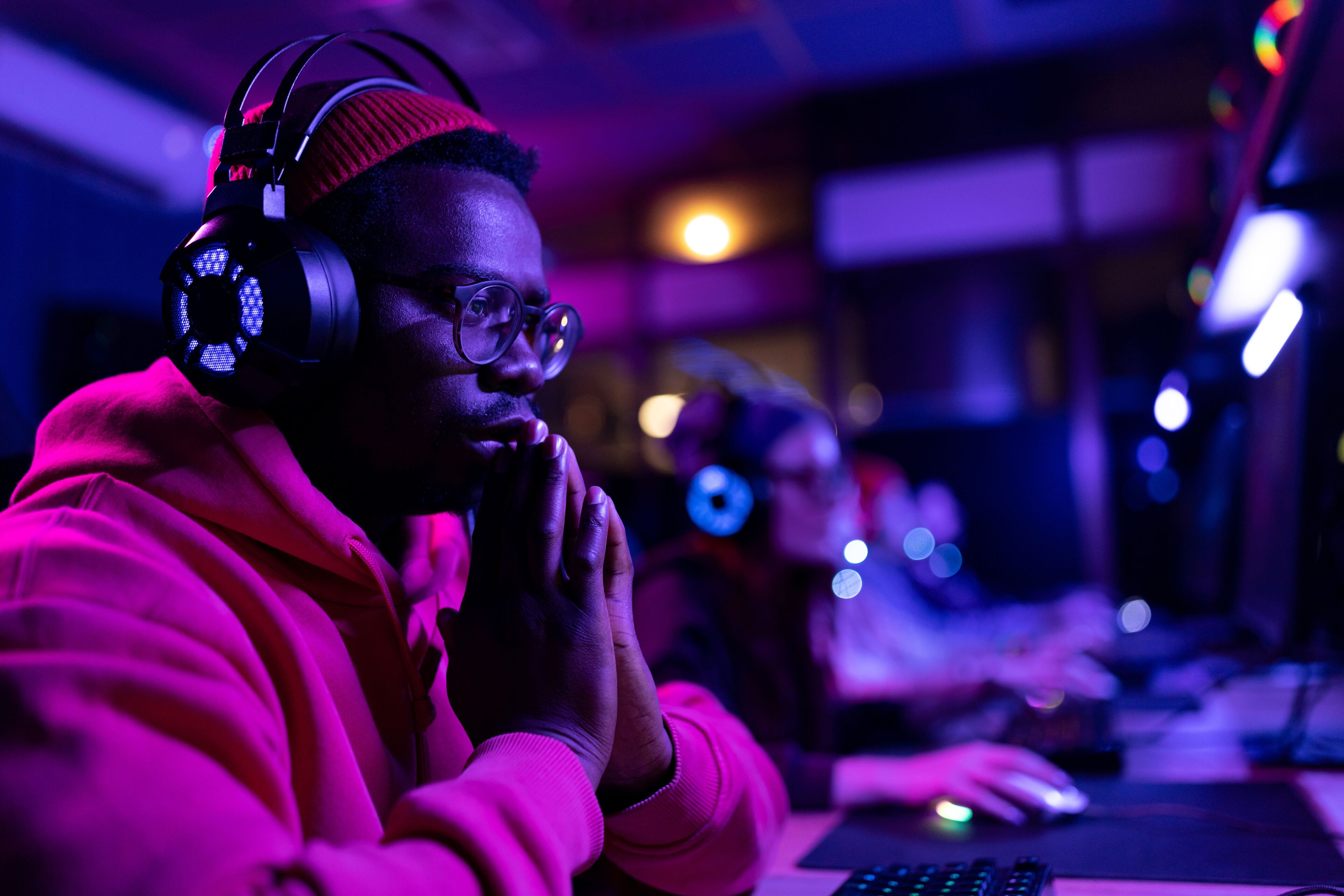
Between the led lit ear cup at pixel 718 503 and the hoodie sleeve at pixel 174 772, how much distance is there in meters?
1.03

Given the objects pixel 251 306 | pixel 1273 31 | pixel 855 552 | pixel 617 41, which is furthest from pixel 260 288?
pixel 617 41

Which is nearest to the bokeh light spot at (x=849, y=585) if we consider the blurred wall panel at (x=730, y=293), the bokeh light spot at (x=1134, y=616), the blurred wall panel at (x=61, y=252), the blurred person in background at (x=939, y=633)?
the blurred person in background at (x=939, y=633)

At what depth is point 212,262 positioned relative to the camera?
679 millimetres

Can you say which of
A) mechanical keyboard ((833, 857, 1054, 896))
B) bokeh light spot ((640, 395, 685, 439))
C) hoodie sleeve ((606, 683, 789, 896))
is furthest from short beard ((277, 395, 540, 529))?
bokeh light spot ((640, 395, 685, 439))

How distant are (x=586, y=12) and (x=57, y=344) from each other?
214 centimetres

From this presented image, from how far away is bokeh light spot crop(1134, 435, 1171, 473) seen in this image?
9.27 feet

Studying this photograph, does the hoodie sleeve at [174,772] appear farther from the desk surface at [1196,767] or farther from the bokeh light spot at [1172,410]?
the bokeh light spot at [1172,410]

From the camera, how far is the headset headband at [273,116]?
2.36 feet

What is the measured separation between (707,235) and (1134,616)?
2.34 metres

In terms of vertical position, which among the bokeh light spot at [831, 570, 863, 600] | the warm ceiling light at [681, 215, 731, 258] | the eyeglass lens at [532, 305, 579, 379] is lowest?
the eyeglass lens at [532, 305, 579, 379]

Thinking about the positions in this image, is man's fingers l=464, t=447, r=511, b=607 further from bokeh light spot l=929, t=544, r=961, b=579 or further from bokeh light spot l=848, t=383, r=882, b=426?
bokeh light spot l=929, t=544, r=961, b=579

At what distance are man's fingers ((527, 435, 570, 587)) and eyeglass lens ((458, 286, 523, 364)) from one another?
131mm

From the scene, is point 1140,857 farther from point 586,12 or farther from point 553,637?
point 586,12

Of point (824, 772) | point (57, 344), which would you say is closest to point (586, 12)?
point (57, 344)
